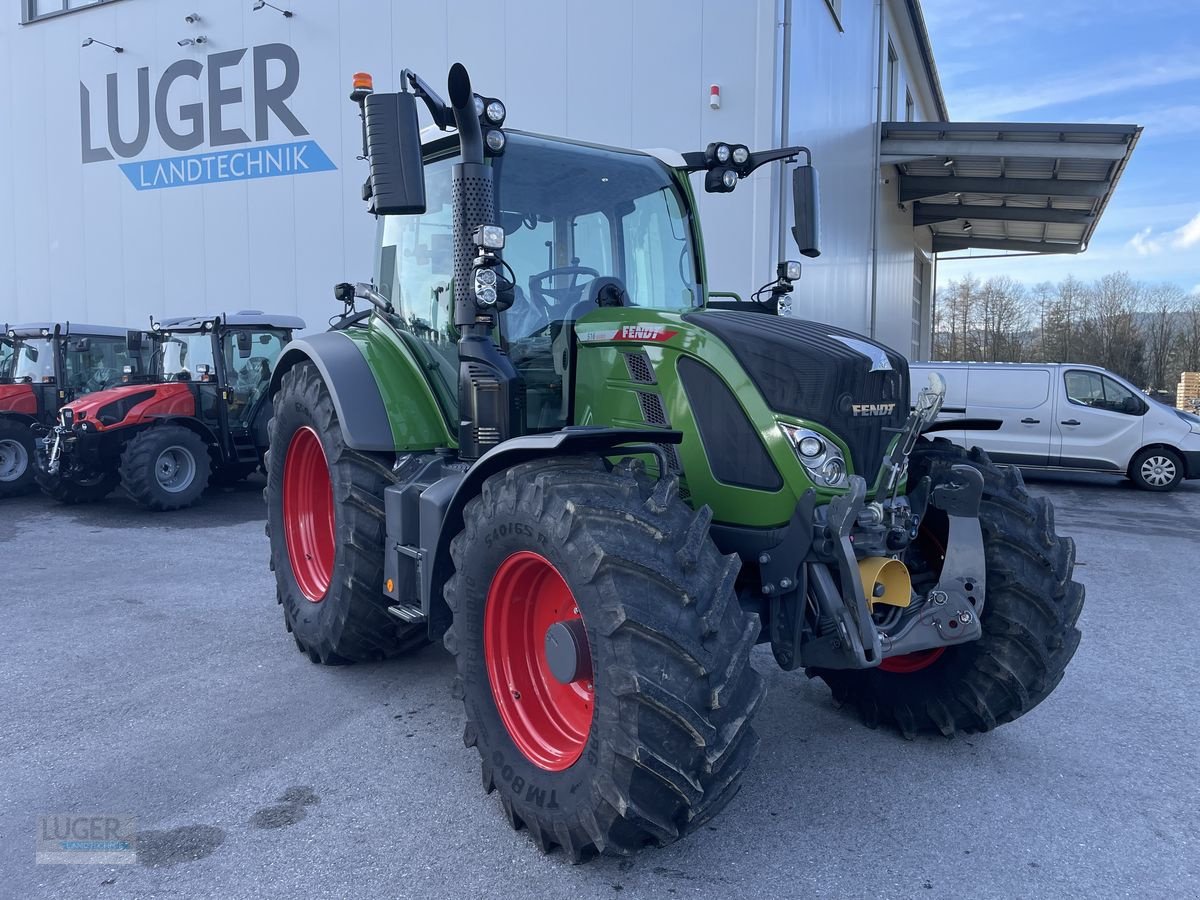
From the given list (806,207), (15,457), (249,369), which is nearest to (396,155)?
(806,207)

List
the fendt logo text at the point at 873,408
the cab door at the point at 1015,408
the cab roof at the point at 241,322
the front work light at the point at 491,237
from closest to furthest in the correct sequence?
the fendt logo text at the point at 873,408
the front work light at the point at 491,237
the cab roof at the point at 241,322
the cab door at the point at 1015,408

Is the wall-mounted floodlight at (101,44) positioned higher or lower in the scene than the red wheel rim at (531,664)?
higher

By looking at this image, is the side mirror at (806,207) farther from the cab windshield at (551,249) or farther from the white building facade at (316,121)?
the white building facade at (316,121)

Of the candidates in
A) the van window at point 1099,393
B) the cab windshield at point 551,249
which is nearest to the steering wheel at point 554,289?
the cab windshield at point 551,249

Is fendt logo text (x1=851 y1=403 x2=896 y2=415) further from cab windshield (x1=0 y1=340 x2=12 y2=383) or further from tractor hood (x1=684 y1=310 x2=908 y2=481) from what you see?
cab windshield (x1=0 y1=340 x2=12 y2=383)

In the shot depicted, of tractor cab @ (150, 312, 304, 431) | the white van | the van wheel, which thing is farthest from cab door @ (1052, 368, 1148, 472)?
tractor cab @ (150, 312, 304, 431)

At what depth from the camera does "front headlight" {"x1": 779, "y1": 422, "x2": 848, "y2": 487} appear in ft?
10.2

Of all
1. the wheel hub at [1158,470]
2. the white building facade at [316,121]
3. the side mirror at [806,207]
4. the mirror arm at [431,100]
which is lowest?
the wheel hub at [1158,470]

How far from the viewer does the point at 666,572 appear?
2605 millimetres

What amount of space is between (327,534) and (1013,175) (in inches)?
640

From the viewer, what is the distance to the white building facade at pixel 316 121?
33.5 feet

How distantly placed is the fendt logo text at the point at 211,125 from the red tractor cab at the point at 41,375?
11.6 feet

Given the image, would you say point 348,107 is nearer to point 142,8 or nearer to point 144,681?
point 142,8

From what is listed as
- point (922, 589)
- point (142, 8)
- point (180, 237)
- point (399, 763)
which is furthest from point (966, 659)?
point (142, 8)
